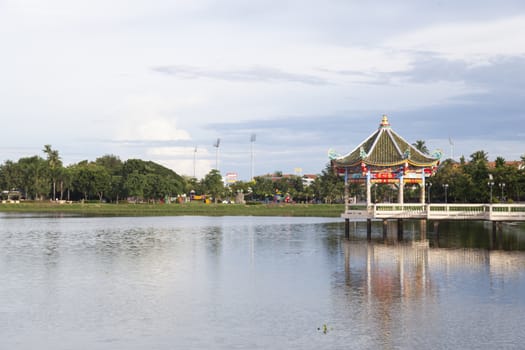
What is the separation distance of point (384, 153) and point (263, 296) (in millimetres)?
32018

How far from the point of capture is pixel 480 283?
1220 inches

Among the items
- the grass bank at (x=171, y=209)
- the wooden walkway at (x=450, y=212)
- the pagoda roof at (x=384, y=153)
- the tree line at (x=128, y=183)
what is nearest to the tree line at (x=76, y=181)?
the tree line at (x=128, y=183)

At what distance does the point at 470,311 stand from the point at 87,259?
25294 mm

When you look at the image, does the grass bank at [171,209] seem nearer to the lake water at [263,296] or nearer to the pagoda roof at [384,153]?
the pagoda roof at [384,153]

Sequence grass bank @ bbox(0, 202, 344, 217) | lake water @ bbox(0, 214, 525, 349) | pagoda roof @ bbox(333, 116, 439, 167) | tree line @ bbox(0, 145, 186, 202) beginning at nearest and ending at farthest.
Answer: lake water @ bbox(0, 214, 525, 349)
pagoda roof @ bbox(333, 116, 439, 167)
grass bank @ bbox(0, 202, 344, 217)
tree line @ bbox(0, 145, 186, 202)

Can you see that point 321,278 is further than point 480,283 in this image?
Yes

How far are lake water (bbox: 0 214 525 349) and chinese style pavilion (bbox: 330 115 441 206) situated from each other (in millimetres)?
7316

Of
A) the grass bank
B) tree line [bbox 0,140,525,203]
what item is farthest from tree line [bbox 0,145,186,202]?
the grass bank

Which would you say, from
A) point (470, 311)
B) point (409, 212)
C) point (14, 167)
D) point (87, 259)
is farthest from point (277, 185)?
point (470, 311)

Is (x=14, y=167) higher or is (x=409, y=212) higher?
(x=14, y=167)

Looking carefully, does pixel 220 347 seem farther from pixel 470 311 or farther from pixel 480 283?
pixel 480 283

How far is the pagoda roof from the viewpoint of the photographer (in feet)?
185

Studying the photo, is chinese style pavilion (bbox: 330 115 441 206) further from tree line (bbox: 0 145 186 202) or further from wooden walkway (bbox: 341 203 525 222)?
tree line (bbox: 0 145 186 202)

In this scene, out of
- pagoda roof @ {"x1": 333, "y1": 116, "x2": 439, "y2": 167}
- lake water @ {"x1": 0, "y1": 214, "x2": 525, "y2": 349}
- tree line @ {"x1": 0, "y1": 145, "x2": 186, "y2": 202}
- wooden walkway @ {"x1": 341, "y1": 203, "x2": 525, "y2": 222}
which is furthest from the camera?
tree line @ {"x1": 0, "y1": 145, "x2": 186, "y2": 202}
